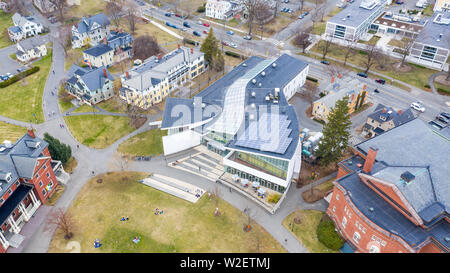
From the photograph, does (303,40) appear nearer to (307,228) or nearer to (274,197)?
(274,197)

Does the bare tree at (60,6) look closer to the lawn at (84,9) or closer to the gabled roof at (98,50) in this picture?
the lawn at (84,9)

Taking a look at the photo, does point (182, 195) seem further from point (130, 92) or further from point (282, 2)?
point (282, 2)

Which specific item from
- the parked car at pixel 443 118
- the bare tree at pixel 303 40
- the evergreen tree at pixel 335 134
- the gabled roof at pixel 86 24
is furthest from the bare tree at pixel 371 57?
the gabled roof at pixel 86 24

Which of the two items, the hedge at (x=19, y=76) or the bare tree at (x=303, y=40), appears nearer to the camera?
the hedge at (x=19, y=76)

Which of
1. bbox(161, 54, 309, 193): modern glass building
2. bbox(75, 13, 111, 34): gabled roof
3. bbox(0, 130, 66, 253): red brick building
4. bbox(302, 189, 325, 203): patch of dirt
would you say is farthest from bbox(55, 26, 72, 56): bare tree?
bbox(302, 189, 325, 203): patch of dirt

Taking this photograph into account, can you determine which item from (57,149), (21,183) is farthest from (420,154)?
(21,183)

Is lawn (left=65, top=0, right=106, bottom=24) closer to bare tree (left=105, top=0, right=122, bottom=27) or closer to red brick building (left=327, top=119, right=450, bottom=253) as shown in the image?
bare tree (left=105, top=0, right=122, bottom=27)

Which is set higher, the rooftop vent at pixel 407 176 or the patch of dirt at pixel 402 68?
the rooftop vent at pixel 407 176
